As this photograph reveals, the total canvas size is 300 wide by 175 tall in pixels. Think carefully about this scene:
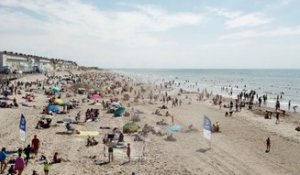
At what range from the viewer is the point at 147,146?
2452 centimetres

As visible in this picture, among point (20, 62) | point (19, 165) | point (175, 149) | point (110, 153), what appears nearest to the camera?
point (19, 165)

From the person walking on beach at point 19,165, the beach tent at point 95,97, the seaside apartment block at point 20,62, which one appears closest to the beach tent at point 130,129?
the person walking on beach at point 19,165

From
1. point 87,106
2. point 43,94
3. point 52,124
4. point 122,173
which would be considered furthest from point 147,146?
point 43,94

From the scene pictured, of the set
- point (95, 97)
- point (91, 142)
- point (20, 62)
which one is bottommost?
point (91, 142)

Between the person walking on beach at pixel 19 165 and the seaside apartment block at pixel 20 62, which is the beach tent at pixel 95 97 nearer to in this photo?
the person walking on beach at pixel 19 165

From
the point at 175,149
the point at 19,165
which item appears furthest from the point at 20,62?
the point at 19,165

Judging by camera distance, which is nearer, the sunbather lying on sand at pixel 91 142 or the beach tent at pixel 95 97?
the sunbather lying on sand at pixel 91 142

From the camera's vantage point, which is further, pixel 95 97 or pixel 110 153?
pixel 95 97

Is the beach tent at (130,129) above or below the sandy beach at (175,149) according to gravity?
above

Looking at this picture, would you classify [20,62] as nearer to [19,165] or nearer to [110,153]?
[110,153]

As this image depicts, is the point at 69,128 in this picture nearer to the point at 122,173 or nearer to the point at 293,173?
the point at 122,173

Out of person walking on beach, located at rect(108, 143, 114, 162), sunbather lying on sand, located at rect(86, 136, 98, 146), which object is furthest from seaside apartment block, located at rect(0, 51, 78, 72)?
person walking on beach, located at rect(108, 143, 114, 162)

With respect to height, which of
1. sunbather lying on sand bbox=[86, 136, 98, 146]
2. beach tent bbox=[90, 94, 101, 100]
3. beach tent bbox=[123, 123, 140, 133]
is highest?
beach tent bbox=[90, 94, 101, 100]

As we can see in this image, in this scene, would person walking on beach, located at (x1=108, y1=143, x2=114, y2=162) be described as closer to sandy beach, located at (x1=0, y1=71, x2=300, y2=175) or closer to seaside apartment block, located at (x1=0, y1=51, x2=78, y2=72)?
sandy beach, located at (x1=0, y1=71, x2=300, y2=175)
